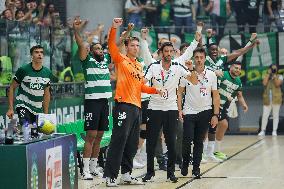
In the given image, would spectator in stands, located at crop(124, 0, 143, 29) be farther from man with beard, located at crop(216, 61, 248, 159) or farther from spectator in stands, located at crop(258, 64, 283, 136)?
man with beard, located at crop(216, 61, 248, 159)

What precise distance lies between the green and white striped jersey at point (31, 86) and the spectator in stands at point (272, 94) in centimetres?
1464

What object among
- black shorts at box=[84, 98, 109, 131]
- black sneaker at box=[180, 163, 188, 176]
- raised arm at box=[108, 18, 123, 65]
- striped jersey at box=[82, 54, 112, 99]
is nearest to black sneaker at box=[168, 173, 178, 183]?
black sneaker at box=[180, 163, 188, 176]

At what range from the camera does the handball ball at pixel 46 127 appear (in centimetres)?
1126

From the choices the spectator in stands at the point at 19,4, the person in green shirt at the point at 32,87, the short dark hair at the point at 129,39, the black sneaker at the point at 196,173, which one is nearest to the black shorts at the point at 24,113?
the person in green shirt at the point at 32,87

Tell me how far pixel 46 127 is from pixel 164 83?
354 centimetres

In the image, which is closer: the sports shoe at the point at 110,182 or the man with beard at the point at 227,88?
the sports shoe at the point at 110,182

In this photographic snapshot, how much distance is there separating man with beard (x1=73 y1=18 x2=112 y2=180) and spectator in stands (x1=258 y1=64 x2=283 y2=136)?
45.0ft

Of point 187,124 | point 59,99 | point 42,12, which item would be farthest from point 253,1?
point 187,124

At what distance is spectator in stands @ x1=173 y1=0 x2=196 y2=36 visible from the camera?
94.5 ft

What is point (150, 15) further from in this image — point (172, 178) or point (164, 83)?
point (172, 178)

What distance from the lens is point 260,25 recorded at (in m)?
29.0

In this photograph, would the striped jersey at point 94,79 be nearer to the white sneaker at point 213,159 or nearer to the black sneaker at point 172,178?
the black sneaker at point 172,178

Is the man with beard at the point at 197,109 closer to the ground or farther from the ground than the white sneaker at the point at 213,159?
farther from the ground

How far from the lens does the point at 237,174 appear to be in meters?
15.5
